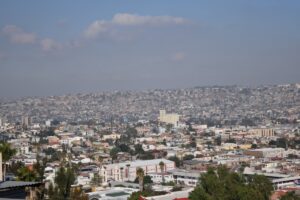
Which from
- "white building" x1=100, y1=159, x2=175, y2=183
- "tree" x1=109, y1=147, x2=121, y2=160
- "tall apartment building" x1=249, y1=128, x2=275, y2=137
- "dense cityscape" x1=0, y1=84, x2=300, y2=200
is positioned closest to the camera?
"dense cityscape" x1=0, y1=84, x2=300, y2=200

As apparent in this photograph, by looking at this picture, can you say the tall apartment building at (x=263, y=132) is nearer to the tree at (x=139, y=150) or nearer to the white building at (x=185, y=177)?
the tree at (x=139, y=150)

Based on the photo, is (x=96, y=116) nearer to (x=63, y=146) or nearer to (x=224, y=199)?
(x=63, y=146)

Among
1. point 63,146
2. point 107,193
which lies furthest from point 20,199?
point 63,146

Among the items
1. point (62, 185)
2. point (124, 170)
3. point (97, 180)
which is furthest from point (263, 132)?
point (62, 185)

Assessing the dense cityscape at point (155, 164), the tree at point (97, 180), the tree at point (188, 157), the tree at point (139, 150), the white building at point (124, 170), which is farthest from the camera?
the tree at point (139, 150)

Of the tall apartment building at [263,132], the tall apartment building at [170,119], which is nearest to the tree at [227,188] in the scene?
the tall apartment building at [263,132]

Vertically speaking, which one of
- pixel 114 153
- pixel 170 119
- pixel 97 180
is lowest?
pixel 114 153

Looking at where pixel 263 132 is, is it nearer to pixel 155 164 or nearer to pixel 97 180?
pixel 155 164

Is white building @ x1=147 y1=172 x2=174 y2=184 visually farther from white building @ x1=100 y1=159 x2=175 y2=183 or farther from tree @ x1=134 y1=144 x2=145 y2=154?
tree @ x1=134 y1=144 x2=145 y2=154

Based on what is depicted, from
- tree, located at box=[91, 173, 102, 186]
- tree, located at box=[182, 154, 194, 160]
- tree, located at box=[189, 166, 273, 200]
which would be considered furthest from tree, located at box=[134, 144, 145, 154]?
tree, located at box=[189, 166, 273, 200]
